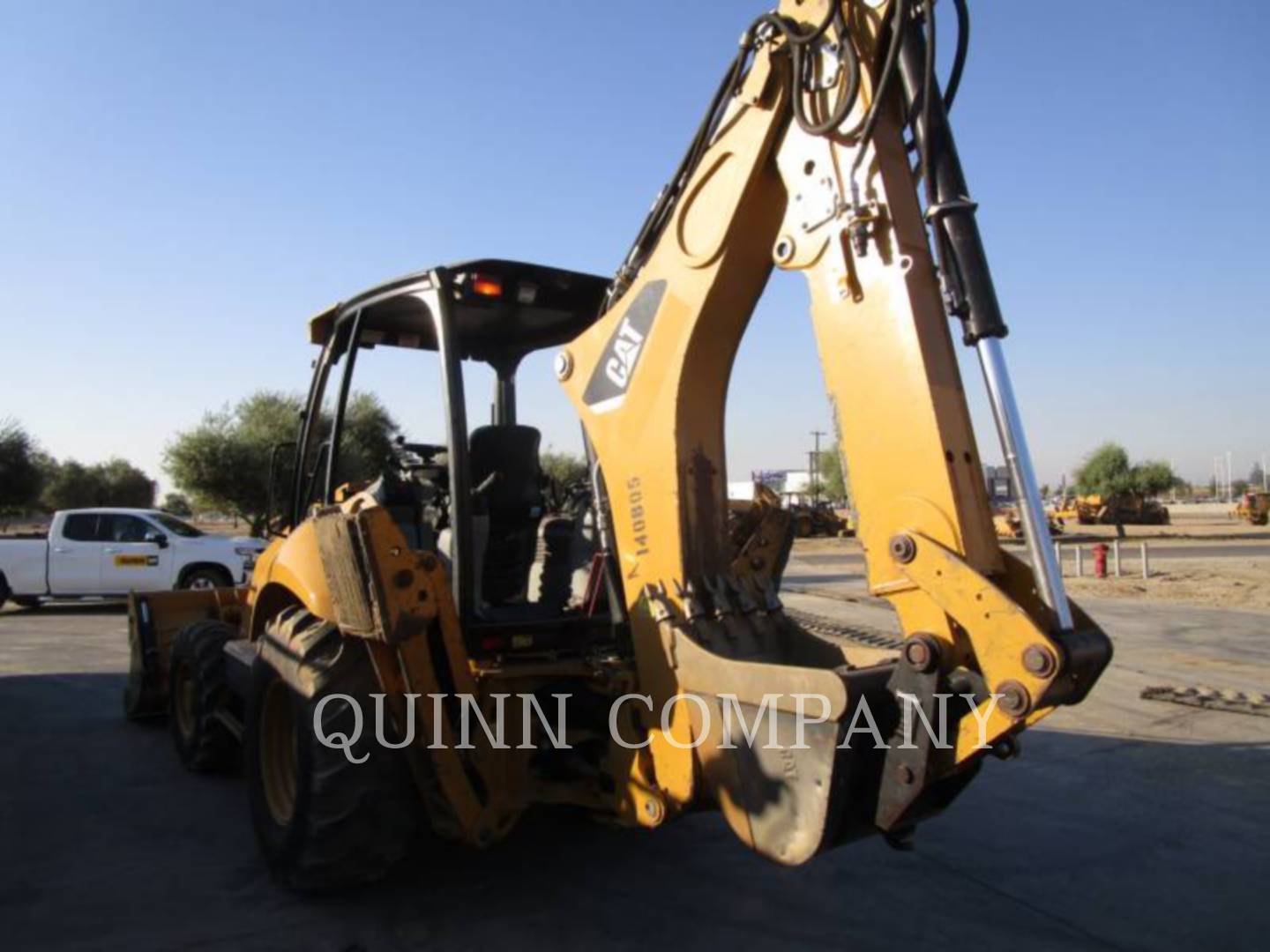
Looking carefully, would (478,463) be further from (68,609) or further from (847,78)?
(68,609)

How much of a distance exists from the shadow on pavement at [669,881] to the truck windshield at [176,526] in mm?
10769

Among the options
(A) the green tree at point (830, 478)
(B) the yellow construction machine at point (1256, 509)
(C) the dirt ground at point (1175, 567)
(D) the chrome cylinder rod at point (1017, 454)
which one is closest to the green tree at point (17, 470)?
(C) the dirt ground at point (1175, 567)

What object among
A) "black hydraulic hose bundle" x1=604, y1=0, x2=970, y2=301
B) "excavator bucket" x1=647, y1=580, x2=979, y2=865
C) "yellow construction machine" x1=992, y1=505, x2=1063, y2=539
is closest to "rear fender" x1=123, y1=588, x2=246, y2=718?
"excavator bucket" x1=647, y1=580, x2=979, y2=865

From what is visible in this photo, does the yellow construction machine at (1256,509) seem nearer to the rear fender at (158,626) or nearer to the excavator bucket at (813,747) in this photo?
the rear fender at (158,626)

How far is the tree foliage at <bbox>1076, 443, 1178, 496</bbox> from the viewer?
48812 millimetres

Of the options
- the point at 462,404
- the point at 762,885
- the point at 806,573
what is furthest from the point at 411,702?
the point at 806,573

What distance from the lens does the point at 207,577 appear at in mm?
16000

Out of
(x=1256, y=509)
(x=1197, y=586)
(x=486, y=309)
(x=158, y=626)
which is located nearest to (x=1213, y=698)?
(x=486, y=309)

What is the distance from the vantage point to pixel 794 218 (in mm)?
3217

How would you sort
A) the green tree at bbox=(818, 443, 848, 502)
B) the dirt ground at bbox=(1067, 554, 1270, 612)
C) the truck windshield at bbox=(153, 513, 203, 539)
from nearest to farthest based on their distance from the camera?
the truck windshield at bbox=(153, 513, 203, 539) < the dirt ground at bbox=(1067, 554, 1270, 612) < the green tree at bbox=(818, 443, 848, 502)

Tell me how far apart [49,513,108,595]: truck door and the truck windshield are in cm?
95

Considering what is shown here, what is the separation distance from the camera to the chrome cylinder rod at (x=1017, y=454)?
262 cm

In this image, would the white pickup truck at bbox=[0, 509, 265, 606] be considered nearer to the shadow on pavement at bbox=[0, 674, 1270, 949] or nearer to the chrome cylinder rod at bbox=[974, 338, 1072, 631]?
the shadow on pavement at bbox=[0, 674, 1270, 949]

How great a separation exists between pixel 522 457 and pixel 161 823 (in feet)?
9.53
